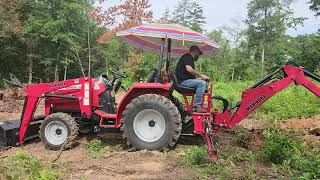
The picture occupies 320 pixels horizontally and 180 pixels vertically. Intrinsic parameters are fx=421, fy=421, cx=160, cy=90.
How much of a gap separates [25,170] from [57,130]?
8.05 ft

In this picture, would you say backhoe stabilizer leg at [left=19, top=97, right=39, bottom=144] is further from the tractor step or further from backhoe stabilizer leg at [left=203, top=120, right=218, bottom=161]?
backhoe stabilizer leg at [left=203, top=120, right=218, bottom=161]

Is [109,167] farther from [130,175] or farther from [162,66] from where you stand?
[162,66]

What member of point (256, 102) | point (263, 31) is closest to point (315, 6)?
point (263, 31)

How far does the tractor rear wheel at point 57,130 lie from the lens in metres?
8.37

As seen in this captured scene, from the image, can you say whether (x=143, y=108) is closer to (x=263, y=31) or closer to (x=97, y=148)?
(x=97, y=148)

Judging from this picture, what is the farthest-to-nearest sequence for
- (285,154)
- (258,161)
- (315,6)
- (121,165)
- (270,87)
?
(315,6) → (270,87) → (258,161) → (121,165) → (285,154)

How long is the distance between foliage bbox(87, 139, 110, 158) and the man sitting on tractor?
1.91m

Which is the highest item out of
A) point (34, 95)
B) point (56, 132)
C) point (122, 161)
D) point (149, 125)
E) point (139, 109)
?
point (34, 95)

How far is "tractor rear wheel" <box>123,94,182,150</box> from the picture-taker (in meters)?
7.71

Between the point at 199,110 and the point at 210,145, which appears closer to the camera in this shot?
the point at 210,145

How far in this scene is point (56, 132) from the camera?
849 centimetres

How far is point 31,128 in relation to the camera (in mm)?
9164

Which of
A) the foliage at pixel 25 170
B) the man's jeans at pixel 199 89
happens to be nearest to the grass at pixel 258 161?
the man's jeans at pixel 199 89

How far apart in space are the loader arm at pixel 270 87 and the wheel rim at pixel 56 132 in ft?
10.8
